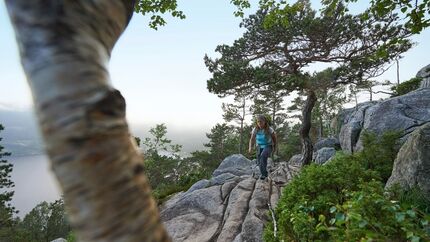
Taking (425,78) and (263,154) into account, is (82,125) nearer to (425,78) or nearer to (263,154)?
(263,154)

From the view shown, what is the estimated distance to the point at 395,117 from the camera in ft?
41.4

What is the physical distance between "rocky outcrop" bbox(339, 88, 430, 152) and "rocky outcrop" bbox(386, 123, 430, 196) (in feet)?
18.4

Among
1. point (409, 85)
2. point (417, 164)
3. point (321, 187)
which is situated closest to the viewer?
point (417, 164)

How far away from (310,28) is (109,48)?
44.0ft

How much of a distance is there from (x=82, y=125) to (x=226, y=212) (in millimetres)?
9230

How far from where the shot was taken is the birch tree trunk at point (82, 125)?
2.42 ft

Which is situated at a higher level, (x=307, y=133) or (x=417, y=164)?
(x=307, y=133)

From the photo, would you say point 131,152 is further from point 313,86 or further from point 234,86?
point 313,86

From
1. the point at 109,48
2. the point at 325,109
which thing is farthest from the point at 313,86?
the point at 325,109

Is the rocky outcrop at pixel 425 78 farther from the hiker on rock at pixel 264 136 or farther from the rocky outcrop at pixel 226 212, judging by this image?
the hiker on rock at pixel 264 136

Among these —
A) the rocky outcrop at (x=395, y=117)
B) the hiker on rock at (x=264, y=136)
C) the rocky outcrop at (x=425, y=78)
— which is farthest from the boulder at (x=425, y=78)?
the hiker on rock at (x=264, y=136)

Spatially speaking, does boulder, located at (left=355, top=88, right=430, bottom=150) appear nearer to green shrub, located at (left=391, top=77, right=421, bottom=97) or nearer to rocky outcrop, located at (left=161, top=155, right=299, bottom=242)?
rocky outcrop, located at (left=161, top=155, right=299, bottom=242)

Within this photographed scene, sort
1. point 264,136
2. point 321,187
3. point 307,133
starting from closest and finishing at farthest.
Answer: point 321,187 → point 264,136 → point 307,133

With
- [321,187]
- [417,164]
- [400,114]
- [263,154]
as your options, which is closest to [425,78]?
[400,114]
